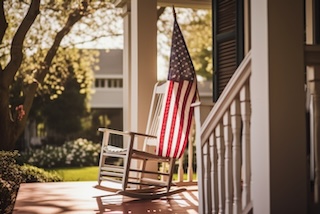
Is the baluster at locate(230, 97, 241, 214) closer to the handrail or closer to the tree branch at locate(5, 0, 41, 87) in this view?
the handrail

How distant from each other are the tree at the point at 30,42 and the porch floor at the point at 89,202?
3406 mm

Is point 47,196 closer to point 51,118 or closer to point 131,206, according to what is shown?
point 131,206

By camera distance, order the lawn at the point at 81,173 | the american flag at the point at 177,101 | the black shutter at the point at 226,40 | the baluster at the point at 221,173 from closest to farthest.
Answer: the baluster at the point at 221,173, the american flag at the point at 177,101, the black shutter at the point at 226,40, the lawn at the point at 81,173

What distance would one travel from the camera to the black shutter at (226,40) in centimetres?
555

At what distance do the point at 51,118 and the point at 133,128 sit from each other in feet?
42.2

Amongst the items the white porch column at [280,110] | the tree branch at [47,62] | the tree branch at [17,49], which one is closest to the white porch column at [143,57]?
the white porch column at [280,110]

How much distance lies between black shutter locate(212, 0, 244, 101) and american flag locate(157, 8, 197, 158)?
2.16ft

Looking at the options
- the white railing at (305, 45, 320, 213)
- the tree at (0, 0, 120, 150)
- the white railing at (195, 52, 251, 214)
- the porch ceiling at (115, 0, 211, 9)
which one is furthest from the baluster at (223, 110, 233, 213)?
the tree at (0, 0, 120, 150)

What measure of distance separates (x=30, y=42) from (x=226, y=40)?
7047 mm

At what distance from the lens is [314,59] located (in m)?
2.78

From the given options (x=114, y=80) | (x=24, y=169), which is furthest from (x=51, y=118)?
(x=24, y=169)

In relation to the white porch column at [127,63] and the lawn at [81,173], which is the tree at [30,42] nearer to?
the white porch column at [127,63]

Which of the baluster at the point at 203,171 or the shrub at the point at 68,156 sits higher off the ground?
the baluster at the point at 203,171

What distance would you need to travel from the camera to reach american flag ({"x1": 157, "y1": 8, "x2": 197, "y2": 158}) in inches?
200
